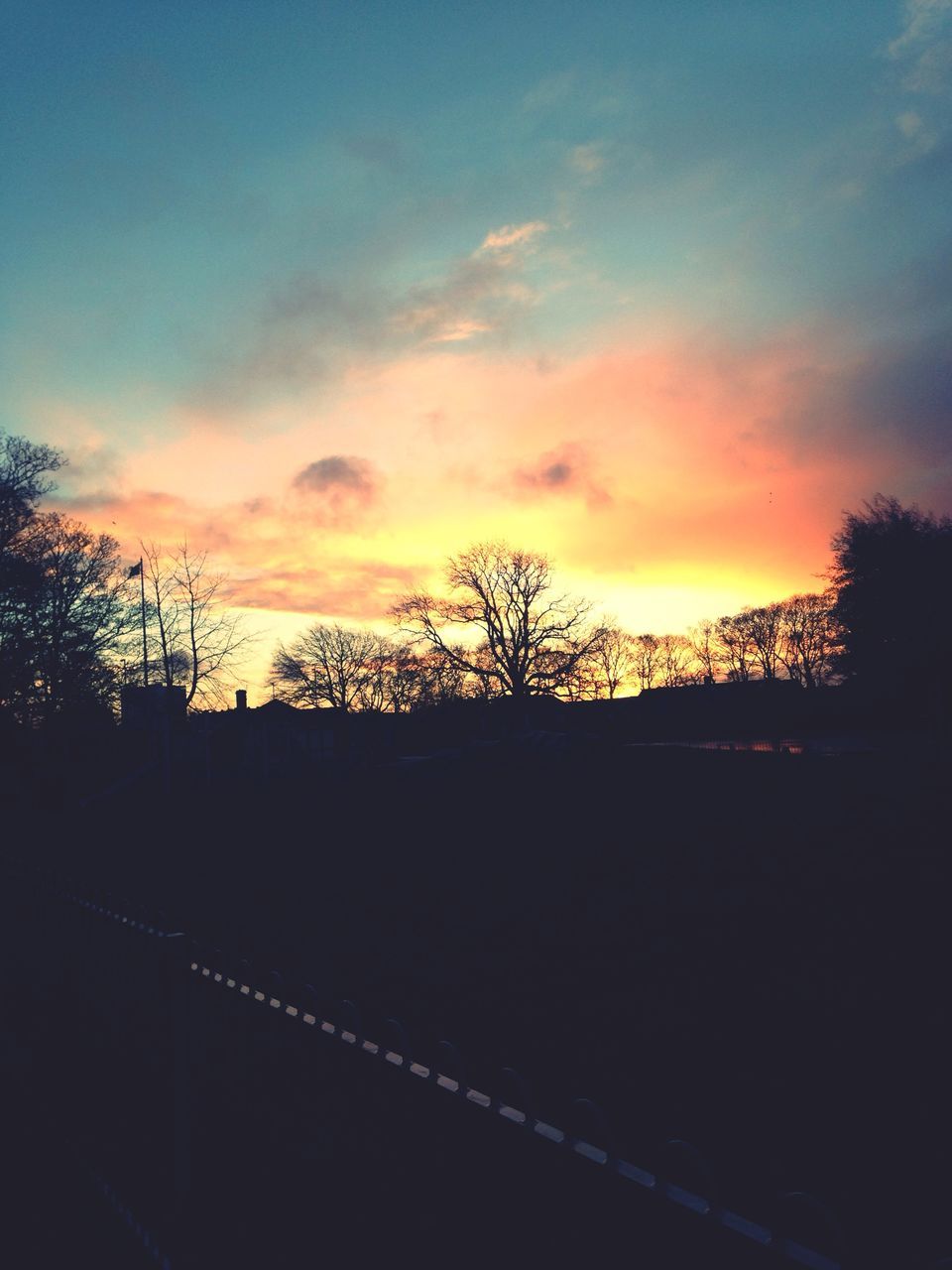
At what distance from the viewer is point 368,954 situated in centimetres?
952

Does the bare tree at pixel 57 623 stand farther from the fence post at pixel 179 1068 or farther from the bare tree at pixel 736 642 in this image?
the bare tree at pixel 736 642

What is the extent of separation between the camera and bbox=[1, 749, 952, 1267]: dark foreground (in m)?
2.67

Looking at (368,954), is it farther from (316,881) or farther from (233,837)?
(233,837)

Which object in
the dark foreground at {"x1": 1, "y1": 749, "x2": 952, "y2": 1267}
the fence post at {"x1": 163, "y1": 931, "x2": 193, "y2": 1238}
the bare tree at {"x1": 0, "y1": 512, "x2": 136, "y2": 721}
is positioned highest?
the bare tree at {"x1": 0, "y1": 512, "x2": 136, "y2": 721}

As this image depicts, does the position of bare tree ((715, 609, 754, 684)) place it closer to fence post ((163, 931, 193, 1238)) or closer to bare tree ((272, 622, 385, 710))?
bare tree ((272, 622, 385, 710))

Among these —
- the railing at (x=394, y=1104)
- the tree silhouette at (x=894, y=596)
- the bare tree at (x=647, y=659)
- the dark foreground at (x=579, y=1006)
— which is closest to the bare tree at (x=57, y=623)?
the dark foreground at (x=579, y=1006)

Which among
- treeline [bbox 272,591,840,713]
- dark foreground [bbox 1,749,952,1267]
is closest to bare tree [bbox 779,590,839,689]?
treeline [bbox 272,591,840,713]

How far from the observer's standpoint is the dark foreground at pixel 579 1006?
267 centimetres

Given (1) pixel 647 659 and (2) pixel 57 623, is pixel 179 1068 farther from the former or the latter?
(1) pixel 647 659

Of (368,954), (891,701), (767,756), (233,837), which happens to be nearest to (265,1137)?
(368,954)

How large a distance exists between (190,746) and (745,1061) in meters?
32.3

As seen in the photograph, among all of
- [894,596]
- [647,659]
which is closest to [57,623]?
[894,596]

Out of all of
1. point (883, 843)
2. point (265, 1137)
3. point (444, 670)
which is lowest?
point (883, 843)

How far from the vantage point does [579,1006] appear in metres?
7.58
